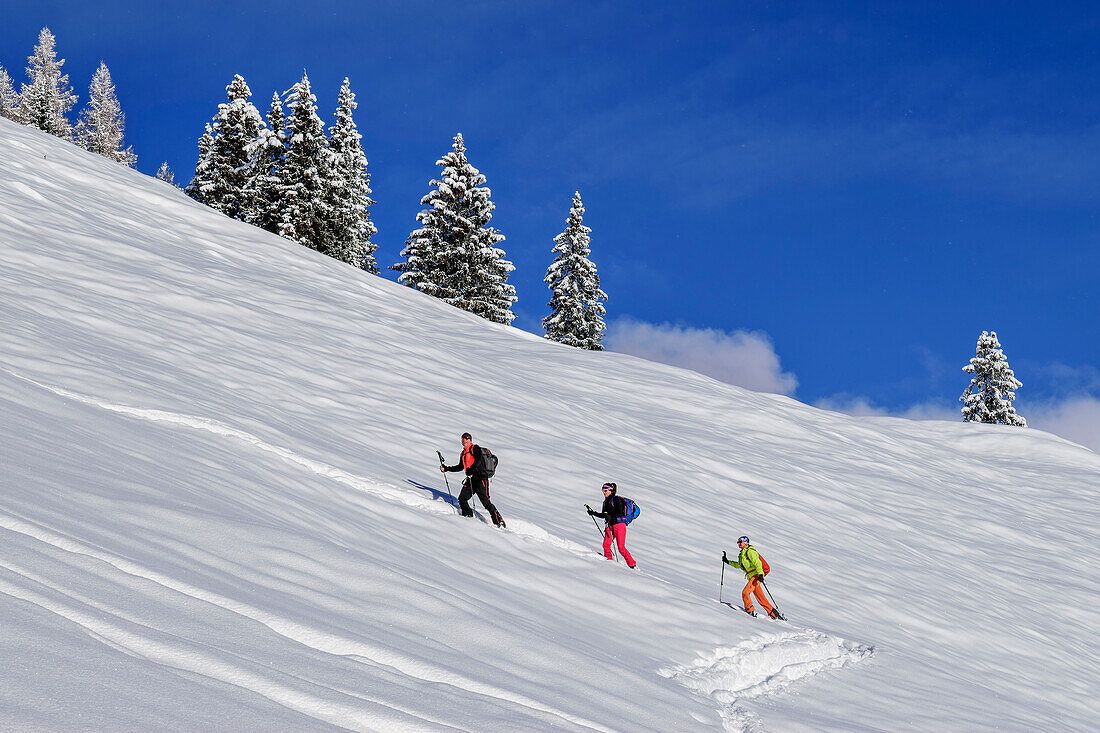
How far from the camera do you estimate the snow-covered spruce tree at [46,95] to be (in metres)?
59.7

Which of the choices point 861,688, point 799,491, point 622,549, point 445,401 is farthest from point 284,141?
point 861,688

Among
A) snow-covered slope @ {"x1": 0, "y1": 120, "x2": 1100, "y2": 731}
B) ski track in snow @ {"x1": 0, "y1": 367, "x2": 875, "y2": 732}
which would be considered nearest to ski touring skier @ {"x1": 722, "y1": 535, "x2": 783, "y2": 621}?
snow-covered slope @ {"x1": 0, "y1": 120, "x2": 1100, "y2": 731}

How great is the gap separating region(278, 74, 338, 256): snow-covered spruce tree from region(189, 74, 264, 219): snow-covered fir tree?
5167mm

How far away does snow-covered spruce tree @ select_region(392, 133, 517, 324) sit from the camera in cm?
4400

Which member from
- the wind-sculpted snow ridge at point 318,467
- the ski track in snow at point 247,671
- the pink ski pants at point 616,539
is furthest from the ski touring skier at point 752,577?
the ski track in snow at point 247,671

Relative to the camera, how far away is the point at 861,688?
9.45m

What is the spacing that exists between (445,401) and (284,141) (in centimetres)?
3050

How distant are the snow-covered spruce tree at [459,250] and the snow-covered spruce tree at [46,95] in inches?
1313

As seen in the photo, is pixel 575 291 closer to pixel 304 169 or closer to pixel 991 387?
pixel 304 169

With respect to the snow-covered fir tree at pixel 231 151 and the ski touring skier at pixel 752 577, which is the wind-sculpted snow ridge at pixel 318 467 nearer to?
the ski touring skier at pixel 752 577

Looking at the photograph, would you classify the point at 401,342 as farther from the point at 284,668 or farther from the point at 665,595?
the point at 284,668

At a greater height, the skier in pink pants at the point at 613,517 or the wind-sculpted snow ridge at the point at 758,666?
the skier in pink pants at the point at 613,517

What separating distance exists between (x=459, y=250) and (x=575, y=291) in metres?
7.83

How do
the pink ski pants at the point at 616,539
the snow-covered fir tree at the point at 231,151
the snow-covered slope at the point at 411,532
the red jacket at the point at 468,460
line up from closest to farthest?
the snow-covered slope at the point at 411,532 < the red jacket at the point at 468,460 < the pink ski pants at the point at 616,539 < the snow-covered fir tree at the point at 231,151
